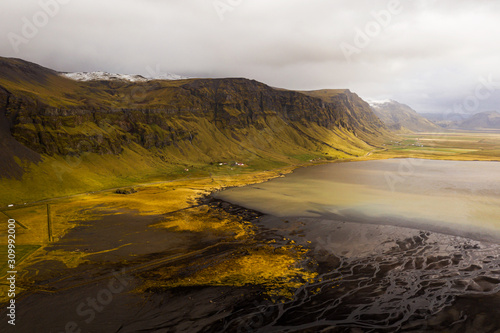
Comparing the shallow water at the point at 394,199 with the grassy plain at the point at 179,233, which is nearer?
the grassy plain at the point at 179,233

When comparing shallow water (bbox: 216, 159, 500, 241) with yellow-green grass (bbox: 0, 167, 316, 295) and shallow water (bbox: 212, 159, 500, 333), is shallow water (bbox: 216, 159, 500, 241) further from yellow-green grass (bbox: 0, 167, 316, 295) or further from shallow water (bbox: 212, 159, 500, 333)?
yellow-green grass (bbox: 0, 167, 316, 295)

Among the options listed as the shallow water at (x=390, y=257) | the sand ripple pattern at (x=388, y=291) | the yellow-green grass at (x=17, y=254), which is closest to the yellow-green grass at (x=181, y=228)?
the yellow-green grass at (x=17, y=254)

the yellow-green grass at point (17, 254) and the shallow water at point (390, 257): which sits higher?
the yellow-green grass at point (17, 254)

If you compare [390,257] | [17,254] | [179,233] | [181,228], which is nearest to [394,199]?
[390,257]

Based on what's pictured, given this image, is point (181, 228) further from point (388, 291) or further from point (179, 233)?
point (388, 291)

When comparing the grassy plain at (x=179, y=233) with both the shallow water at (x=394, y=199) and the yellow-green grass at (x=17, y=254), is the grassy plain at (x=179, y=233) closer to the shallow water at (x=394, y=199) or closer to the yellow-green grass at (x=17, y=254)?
the yellow-green grass at (x=17, y=254)

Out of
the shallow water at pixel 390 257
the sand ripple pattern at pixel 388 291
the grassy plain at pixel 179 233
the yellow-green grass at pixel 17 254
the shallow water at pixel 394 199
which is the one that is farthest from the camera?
the shallow water at pixel 394 199

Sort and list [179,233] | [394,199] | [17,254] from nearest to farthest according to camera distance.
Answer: [17,254]
[179,233]
[394,199]

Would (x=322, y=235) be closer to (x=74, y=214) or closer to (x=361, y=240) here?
(x=361, y=240)

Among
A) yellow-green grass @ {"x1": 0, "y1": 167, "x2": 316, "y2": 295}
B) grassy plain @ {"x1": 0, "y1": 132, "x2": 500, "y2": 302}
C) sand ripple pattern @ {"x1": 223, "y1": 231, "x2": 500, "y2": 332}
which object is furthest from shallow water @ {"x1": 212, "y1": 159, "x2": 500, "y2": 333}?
grassy plain @ {"x1": 0, "y1": 132, "x2": 500, "y2": 302}
